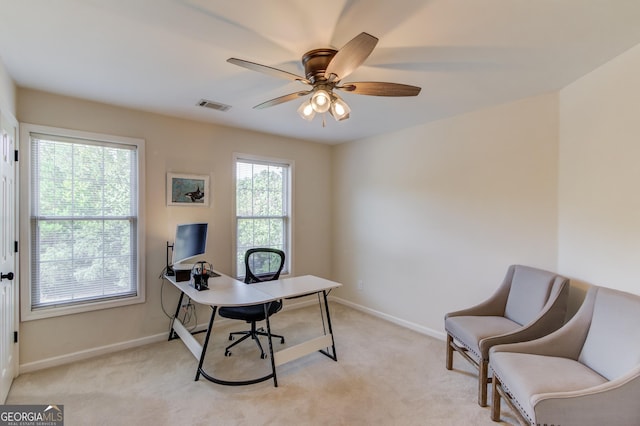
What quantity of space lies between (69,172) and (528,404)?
3969mm

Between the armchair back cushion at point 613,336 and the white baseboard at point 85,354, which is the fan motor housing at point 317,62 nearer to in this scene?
the armchair back cushion at point 613,336

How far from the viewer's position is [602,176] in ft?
7.04

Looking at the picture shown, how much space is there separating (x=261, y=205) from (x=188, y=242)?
129 cm

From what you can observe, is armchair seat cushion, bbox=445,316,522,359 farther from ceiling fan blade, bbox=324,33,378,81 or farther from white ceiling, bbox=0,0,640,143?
ceiling fan blade, bbox=324,33,378,81

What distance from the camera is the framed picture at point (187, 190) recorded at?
131 inches

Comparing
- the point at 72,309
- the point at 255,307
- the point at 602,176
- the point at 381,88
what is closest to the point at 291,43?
the point at 381,88

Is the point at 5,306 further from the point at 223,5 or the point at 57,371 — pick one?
the point at 223,5

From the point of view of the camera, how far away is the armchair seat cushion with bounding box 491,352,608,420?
1.57 metres

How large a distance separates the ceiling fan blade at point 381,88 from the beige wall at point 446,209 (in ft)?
5.13

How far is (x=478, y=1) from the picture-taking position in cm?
148

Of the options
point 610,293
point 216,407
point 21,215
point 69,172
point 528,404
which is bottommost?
point 216,407

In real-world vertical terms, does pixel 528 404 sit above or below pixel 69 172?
below

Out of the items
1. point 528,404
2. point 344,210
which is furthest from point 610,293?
point 344,210

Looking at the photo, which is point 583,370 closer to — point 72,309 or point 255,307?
point 255,307
